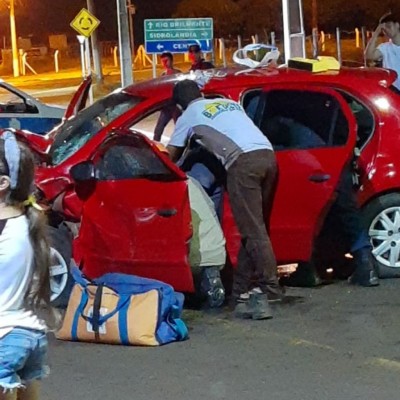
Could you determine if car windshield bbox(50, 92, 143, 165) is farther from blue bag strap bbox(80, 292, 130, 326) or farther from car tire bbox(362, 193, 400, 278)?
car tire bbox(362, 193, 400, 278)

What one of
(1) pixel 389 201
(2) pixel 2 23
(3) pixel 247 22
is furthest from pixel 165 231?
(2) pixel 2 23

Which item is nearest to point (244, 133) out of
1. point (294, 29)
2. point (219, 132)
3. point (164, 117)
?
point (219, 132)

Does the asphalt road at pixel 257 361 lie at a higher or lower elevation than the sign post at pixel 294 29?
lower

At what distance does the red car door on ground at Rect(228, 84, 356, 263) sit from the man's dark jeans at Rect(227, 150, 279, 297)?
1.04ft

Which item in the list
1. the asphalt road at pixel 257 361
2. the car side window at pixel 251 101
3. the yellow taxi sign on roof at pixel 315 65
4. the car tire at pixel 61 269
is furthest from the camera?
the yellow taxi sign on roof at pixel 315 65

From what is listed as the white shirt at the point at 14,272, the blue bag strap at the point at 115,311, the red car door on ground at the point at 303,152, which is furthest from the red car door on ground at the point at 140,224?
the white shirt at the point at 14,272

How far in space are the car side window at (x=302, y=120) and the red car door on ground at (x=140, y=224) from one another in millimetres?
1041

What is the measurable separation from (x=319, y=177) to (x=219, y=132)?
2.79 ft

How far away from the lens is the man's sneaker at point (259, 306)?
23.2 feet

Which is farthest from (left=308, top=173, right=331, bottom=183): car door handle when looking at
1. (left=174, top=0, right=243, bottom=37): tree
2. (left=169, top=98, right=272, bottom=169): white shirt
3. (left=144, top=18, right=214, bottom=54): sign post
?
(left=174, top=0, right=243, bottom=37): tree

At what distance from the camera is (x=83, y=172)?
6973 millimetres

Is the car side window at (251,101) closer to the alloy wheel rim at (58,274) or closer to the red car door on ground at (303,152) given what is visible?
the red car door on ground at (303,152)

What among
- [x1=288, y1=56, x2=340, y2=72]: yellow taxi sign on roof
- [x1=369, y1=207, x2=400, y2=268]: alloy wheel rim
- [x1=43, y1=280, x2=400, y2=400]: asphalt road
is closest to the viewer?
[x1=43, y1=280, x2=400, y2=400]: asphalt road

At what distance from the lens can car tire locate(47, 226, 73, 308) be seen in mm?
7332
